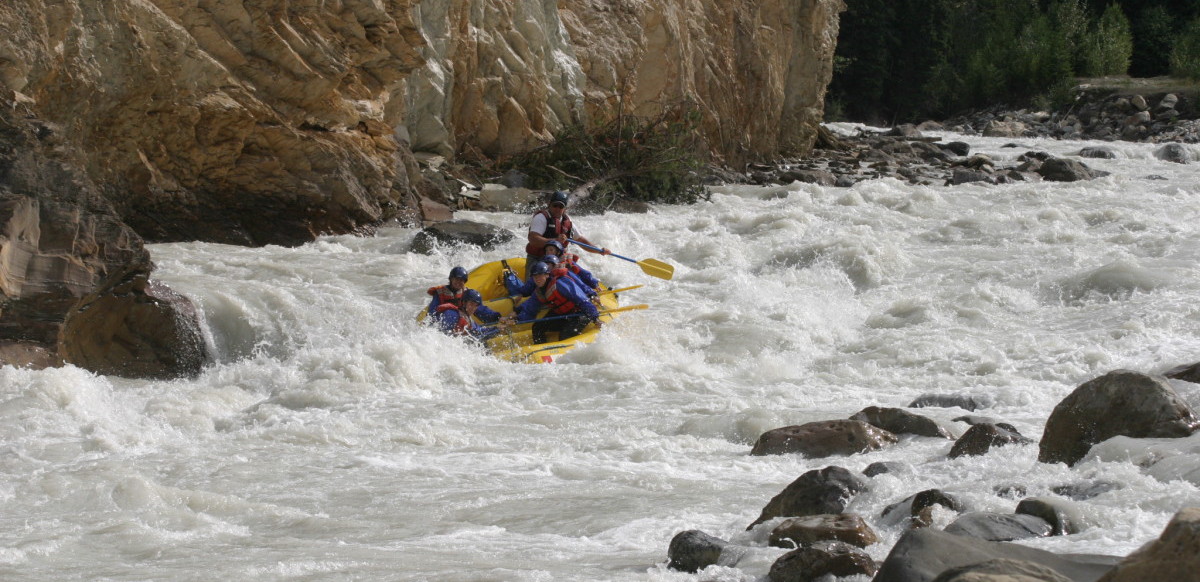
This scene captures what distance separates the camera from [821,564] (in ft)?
11.7

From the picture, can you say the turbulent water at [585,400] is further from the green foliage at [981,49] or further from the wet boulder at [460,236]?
the green foliage at [981,49]

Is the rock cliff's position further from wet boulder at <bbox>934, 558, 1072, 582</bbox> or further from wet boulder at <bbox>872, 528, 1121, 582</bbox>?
wet boulder at <bbox>934, 558, 1072, 582</bbox>

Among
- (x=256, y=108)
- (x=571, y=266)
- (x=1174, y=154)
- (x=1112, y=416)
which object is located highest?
(x=256, y=108)

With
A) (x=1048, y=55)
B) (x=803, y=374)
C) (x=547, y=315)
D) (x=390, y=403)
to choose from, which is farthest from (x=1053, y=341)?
(x=1048, y=55)

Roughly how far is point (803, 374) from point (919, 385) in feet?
2.53

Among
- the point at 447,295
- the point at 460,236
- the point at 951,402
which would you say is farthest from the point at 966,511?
the point at 460,236

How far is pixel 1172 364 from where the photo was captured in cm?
762

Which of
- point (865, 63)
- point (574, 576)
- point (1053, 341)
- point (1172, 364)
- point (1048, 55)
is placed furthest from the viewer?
point (865, 63)

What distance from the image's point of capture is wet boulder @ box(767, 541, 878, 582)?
11.6ft

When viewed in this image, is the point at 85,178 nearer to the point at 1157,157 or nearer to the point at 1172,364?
the point at 1172,364

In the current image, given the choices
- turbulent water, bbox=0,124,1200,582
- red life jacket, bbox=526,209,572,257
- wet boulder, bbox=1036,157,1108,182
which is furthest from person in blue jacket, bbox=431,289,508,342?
wet boulder, bbox=1036,157,1108,182

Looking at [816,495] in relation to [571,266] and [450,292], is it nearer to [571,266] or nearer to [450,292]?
[450,292]

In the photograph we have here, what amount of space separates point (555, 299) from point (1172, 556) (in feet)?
20.8

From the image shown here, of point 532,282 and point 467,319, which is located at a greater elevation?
point 532,282
